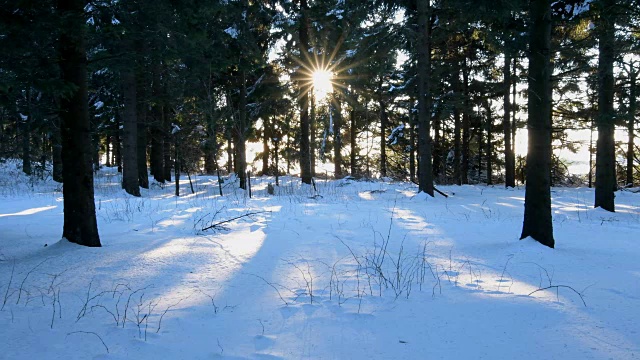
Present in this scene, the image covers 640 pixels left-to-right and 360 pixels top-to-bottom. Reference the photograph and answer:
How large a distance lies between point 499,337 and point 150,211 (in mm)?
8242

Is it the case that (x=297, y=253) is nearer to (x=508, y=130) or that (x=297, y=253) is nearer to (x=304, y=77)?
(x=304, y=77)

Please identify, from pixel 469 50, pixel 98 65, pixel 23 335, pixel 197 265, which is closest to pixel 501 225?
pixel 197 265

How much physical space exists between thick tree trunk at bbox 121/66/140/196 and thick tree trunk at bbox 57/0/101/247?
28.1 feet

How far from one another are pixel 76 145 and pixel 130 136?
8863 mm

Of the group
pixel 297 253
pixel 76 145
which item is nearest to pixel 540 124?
pixel 297 253

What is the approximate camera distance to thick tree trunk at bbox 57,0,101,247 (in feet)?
15.7

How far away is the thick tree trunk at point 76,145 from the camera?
4.80 m

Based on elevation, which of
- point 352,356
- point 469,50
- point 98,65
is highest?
point 469,50

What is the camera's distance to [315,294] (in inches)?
133

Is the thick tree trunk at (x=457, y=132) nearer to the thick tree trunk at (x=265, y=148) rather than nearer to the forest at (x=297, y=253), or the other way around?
the forest at (x=297, y=253)

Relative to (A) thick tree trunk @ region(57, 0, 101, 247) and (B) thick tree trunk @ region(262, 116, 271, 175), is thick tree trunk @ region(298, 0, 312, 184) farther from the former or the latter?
(A) thick tree trunk @ region(57, 0, 101, 247)

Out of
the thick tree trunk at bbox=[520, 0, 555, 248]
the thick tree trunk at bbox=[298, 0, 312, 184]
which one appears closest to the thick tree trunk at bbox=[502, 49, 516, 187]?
the thick tree trunk at bbox=[298, 0, 312, 184]

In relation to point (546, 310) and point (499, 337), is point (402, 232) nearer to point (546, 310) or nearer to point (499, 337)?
point (546, 310)

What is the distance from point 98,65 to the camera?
19.2 feet
